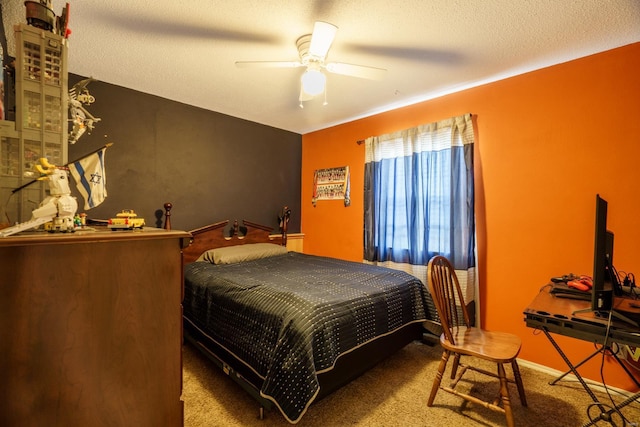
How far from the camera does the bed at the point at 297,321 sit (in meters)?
1.53

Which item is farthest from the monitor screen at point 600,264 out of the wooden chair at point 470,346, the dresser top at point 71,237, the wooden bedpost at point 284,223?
the wooden bedpost at point 284,223

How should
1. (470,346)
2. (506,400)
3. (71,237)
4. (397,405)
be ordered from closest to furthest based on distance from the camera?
(71,237), (506,400), (470,346), (397,405)

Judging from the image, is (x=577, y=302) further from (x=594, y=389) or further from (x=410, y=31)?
(x=410, y=31)

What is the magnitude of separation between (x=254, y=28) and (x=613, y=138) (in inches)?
104

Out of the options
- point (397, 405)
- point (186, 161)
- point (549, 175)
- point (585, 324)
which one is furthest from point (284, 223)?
point (585, 324)

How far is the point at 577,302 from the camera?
5.01 ft

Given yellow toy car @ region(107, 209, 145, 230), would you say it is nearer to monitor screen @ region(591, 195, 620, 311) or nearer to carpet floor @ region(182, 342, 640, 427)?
carpet floor @ region(182, 342, 640, 427)

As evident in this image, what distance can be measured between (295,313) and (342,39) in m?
1.88

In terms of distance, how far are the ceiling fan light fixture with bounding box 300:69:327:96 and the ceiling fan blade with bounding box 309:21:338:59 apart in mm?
113

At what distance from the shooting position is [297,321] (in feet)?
5.20

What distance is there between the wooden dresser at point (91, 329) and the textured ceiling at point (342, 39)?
4.94 feet

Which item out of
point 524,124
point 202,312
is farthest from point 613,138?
point 202,312

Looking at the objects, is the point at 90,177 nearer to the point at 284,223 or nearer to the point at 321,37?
the point at 321,37

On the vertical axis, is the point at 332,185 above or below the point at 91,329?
above
